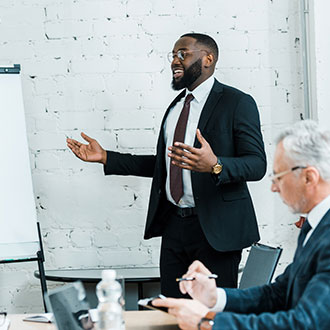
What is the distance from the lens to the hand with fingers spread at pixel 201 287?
1731mm

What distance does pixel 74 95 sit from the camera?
321 centimetres

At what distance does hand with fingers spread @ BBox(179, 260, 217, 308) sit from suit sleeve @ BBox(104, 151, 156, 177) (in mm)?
1194

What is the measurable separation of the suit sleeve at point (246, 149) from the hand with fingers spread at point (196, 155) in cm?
10

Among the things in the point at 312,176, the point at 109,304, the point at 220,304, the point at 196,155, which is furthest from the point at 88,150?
the point at 312,176

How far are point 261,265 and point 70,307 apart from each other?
894mm

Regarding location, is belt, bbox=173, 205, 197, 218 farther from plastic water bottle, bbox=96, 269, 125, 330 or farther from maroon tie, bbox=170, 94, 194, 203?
plastic water bottle, bbox=96, 269, 125, 330

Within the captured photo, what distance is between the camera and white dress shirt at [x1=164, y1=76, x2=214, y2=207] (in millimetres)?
2713

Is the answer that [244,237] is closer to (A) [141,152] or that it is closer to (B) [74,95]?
(A) [141,152]

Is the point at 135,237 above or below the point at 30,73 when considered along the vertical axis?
below

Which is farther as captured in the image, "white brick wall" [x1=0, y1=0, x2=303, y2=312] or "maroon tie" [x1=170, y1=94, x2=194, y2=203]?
"white brick wall" [x1=0, y1=0, x2=303, y2=312]

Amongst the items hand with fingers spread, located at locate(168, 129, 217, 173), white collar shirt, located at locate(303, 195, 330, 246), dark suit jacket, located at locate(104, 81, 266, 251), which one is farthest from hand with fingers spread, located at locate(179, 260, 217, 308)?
dark suit jacket, located at locate(104, 81, 266, 251)

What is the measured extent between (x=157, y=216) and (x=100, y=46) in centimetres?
96

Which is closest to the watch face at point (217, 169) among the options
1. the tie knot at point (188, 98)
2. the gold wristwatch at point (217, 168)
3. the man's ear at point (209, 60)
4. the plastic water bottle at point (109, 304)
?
the gold wristwatch at point (217, 168)

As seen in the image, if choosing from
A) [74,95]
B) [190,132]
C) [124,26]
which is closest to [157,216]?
[190,132]
